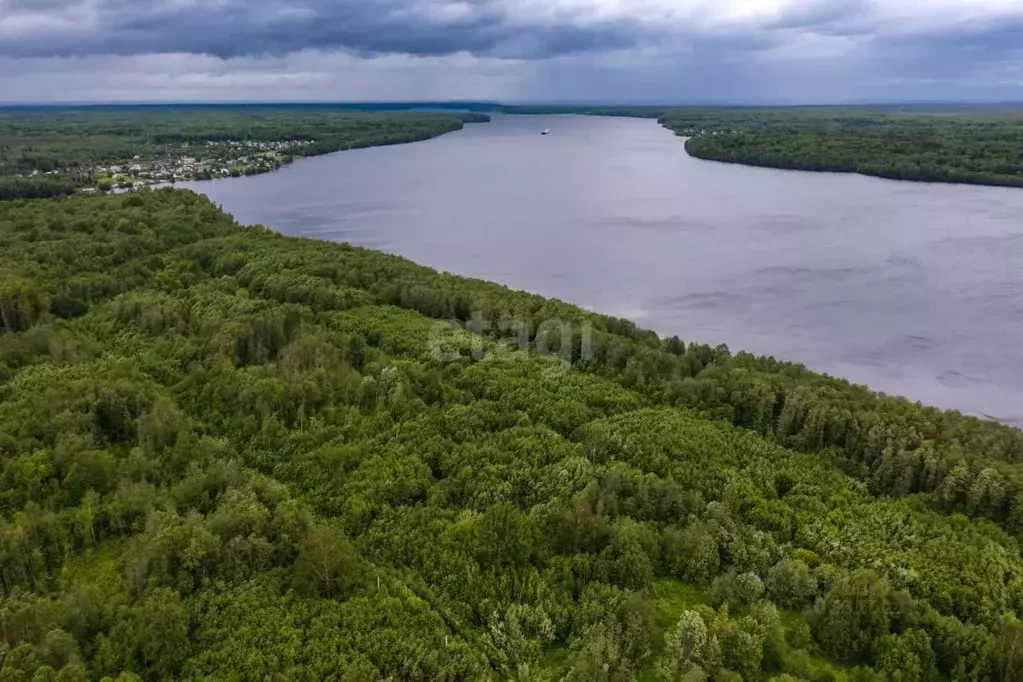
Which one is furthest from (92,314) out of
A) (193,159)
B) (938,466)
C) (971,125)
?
(971,125)

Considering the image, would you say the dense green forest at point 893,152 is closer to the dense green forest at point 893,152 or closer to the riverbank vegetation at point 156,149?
the dense green forest at point 893,152

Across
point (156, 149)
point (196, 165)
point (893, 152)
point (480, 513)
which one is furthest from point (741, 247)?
point (156, 149)

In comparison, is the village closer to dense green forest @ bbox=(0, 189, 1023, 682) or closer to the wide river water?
the wide river water

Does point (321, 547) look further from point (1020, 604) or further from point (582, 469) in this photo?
point (1020, 604)

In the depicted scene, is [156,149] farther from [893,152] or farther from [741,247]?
[893,152]

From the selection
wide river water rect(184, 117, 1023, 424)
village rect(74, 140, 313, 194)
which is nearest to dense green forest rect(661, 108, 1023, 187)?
wide river water rect(184, 117, 1023, 424)

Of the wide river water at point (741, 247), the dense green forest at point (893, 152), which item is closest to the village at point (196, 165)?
the wide river water at point (741, 247)
